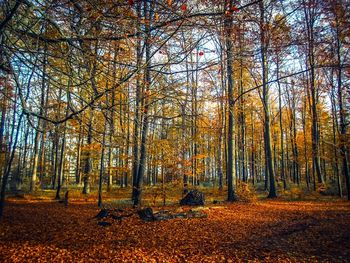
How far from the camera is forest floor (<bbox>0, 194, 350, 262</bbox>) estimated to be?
4637 mm

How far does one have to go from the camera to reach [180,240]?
5.89 metres

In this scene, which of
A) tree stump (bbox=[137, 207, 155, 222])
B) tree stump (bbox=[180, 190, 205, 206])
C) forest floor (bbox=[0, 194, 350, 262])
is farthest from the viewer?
tree stump (bbox=[180, 190, 205, 206])

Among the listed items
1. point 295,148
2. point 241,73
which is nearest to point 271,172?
point 241,73

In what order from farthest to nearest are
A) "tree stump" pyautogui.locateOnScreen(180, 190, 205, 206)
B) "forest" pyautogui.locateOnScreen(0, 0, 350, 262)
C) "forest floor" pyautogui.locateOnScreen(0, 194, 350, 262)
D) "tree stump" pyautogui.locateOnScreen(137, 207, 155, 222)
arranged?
"tree stump" pyautogui.locateOnScreen(180, 190, 205, 206), "tree stump" pyautogui.locateOnScreen(137, 207, 155, 222), "forest floor" pyautogui.locateOnScreen(0, 194, 350, 262), "forest" pyautogui.locateOnScreen(0, 0, 350, 262)

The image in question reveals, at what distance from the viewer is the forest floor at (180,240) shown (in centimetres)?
464

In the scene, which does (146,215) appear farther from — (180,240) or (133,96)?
(133,96)

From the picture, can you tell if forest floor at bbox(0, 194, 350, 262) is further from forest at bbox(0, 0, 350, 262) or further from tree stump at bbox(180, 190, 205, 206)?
tree stump at bbox(180, 190, 205, 206)

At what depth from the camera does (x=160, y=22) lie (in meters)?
2.25

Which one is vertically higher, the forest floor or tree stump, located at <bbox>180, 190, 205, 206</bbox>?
tree stump, located at <bbox>180, 190, 205, 206</bbox>

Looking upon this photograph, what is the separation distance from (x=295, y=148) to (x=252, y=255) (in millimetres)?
23474

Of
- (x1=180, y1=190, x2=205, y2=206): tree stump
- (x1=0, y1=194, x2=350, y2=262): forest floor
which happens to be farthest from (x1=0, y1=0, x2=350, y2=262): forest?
(x1=180, y1=190, x2=205, y2=206): tree stump

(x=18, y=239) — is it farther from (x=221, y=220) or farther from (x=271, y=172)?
(x=271, y=172)

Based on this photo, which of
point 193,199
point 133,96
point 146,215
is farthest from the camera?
point 193,199

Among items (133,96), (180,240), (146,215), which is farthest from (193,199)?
(133,96)
